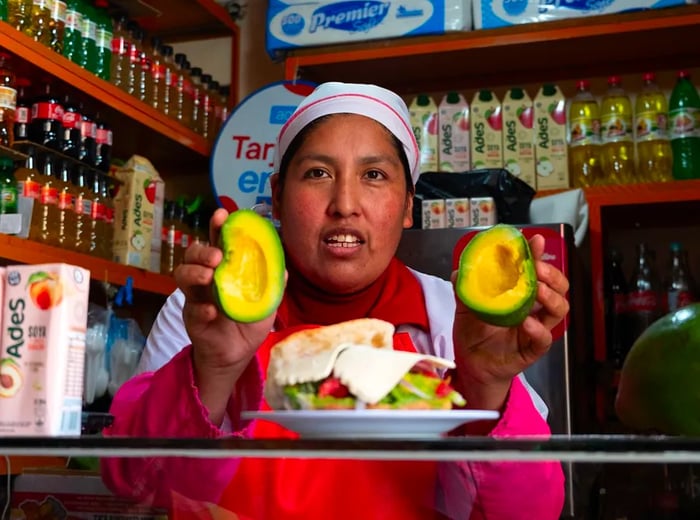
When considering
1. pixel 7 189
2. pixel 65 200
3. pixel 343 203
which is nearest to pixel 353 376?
pixel 343 203

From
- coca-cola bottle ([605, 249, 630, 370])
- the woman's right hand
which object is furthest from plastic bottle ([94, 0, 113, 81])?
the woman's right hand

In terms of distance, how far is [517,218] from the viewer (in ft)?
7.79

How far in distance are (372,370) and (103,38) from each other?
2.24 metres

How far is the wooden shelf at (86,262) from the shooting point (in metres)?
2.05

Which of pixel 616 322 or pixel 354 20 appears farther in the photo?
pixel 354 20

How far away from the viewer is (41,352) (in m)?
0.62

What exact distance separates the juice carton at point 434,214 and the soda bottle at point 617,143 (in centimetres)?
58

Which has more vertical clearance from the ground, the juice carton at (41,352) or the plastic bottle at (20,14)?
the plastic bottle at (20,14)

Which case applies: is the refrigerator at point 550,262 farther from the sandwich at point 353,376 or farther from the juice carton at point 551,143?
the sandwich at point 353,376

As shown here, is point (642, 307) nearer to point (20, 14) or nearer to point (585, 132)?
point (585, 132)

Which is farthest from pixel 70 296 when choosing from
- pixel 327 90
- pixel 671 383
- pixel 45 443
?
pixel 327 90

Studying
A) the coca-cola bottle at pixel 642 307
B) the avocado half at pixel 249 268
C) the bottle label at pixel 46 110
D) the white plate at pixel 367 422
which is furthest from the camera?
the coca-cola bottle at pixel 642 307

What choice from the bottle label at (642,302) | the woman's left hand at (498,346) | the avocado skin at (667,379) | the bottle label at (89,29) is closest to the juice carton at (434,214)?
the bottle label at (642,302)

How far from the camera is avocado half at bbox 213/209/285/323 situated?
0.66 metres
